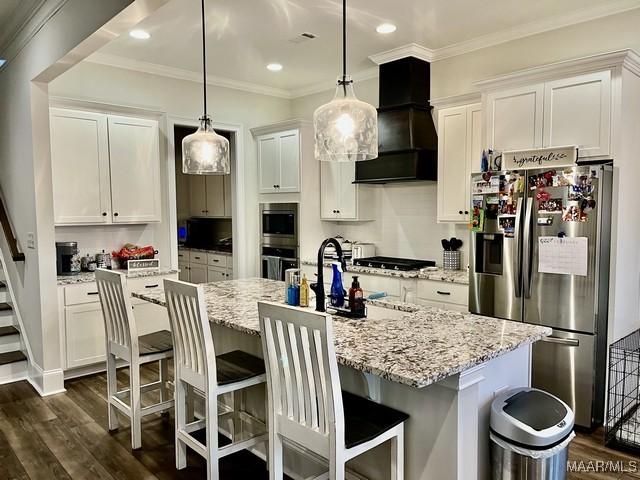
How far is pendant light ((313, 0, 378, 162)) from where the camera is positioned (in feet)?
7.71

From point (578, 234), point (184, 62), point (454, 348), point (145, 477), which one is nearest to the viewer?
point (454, 348)

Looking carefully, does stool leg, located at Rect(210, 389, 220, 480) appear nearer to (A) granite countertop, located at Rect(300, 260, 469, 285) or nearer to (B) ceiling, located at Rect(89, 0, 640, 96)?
(A) granite countertop, located at Rect(300, 260, 469, 285)

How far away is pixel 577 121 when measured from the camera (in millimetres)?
3309

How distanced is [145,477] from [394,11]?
346 centimetres

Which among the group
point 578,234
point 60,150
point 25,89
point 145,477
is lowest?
point 145,477

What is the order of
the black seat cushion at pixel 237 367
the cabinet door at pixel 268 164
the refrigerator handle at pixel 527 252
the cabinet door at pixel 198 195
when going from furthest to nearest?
the cabinet door at pixel 198 195
the cabinet door at pixel 268 164
the refrigerator handle at pixel 527 252
the black seat cushion at pixel 237 367

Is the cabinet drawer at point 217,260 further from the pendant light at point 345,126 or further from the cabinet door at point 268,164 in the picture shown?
the pendant light at point 345,126

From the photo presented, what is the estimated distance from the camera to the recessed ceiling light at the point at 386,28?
12.8ft

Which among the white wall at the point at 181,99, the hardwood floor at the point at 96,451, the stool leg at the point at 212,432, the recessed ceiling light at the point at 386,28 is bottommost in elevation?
the hardwood floor at the point at 96,451

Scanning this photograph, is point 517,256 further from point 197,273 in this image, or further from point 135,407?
point 197,273

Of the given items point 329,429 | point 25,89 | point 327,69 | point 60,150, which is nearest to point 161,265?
point 60,150

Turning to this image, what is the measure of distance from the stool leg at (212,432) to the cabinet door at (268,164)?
11.4ft

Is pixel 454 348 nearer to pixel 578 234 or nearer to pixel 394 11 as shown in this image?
pixel 578 234

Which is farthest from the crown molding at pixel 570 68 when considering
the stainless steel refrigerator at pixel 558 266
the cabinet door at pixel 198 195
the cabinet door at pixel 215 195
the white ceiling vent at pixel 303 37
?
the cabinet door at pixel 198 195
